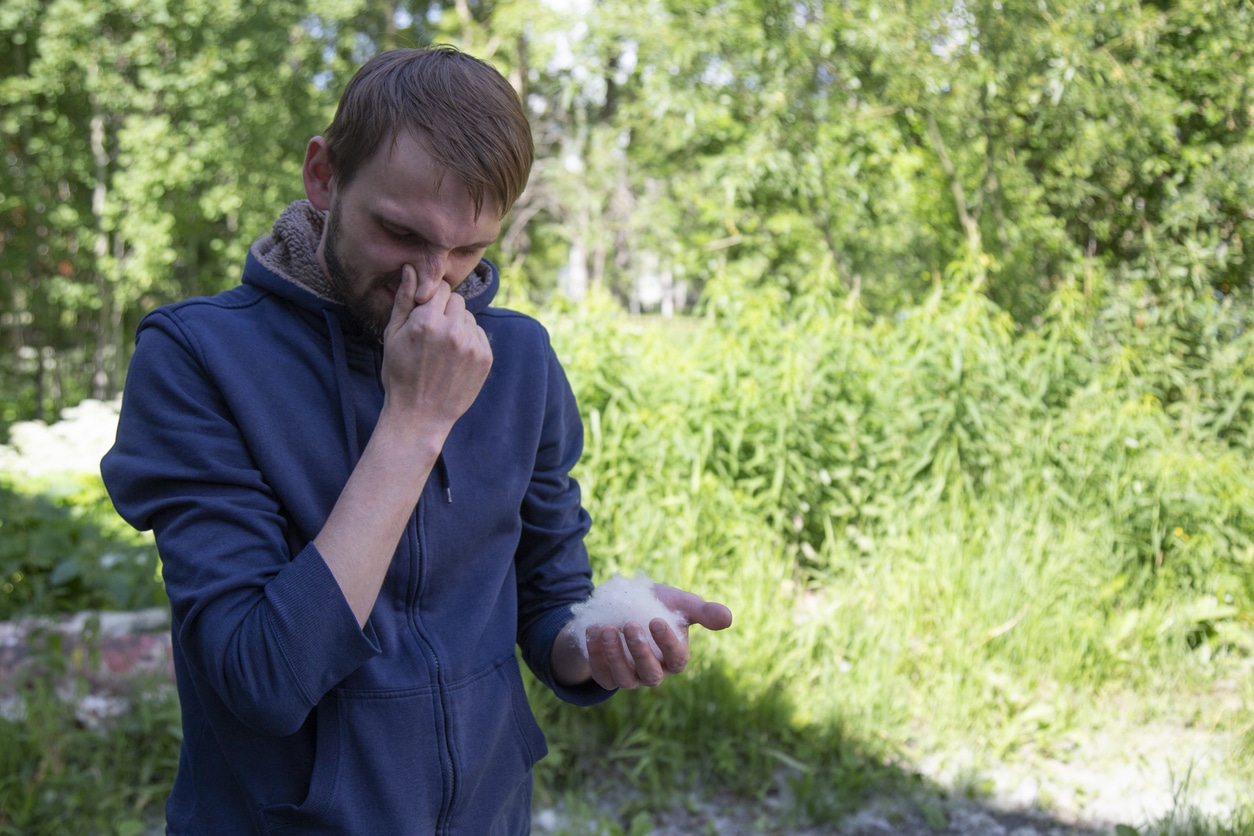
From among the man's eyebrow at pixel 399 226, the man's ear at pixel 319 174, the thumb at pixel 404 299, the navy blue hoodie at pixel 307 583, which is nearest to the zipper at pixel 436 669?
the navy blue hoodie at pixel 307 583

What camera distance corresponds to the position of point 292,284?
50.1 inches

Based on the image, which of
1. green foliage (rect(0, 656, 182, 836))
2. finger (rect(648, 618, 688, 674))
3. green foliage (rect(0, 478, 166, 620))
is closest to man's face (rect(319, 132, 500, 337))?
finger (rect(648, 618, 688, 674))

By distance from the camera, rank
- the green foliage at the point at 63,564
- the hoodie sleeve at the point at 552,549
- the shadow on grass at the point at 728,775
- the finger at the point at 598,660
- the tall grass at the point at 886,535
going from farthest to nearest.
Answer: the green foliage at the point at 63,564
the tall grass at the point at 886,535
the shadow on grass at the point at 728,775
the hoodie sleeve at the point at 552,549
the finger at the point at 598,660

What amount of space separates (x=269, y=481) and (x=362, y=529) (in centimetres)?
17

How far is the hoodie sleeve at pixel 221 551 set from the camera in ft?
3.41

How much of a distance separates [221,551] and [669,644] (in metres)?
0.57

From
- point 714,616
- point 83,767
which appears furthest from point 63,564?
Answer: point 714,616

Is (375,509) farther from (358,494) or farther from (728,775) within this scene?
(728,775)

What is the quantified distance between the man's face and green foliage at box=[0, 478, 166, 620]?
3.05 meters

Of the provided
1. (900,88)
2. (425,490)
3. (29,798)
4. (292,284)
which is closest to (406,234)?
(292,284)

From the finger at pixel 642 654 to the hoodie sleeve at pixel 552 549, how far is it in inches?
8.2

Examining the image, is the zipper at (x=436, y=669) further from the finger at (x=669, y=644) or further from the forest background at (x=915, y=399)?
the forest background at (x=915, y=399)

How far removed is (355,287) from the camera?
1.27 metres

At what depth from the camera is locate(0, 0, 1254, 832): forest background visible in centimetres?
352
